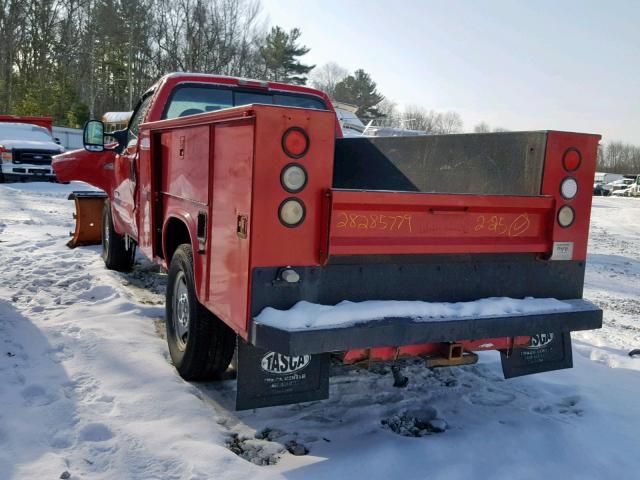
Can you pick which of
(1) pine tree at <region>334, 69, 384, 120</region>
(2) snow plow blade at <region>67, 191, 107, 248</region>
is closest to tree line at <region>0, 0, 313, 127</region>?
(1) pine tree at <region>334, 69, 384, 120</region>

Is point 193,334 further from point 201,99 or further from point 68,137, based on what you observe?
point 68,137

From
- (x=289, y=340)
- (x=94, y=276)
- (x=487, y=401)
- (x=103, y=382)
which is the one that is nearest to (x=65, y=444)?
(x=103, y=382)

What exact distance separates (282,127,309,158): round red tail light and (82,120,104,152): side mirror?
13.3ft

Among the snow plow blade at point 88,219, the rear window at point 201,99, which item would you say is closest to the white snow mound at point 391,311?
the rear window at point 201,99

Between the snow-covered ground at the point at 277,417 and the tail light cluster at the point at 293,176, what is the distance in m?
1.21

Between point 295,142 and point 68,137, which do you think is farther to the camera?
point 68,137

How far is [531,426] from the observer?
3.36m

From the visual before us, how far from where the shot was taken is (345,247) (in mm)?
2730

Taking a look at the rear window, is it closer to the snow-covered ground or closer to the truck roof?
the truck roof

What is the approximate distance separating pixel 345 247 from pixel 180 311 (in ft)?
5.39

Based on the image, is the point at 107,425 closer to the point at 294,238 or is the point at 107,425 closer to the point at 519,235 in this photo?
the point at 294,238

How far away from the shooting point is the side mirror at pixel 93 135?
→ 5.95 meters

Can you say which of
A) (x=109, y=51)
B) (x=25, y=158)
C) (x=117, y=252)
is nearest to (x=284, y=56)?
(x=109, y=51)

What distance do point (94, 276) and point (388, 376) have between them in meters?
3.90
